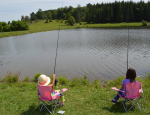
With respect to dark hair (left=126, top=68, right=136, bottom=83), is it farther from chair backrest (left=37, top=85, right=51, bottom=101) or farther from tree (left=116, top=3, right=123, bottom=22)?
tree (left=116, top=3, right=123, bottom=22)

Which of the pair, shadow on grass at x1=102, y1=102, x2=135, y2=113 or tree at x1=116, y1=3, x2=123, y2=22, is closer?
shadow on grass at x1=102, y1=102, x2=135, y2=113

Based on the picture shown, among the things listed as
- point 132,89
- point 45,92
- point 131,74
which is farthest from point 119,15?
point 45,92

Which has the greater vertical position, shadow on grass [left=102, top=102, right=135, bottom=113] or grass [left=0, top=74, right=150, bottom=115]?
shadow on grass [left=102, top=102, right=135, bottom=113]

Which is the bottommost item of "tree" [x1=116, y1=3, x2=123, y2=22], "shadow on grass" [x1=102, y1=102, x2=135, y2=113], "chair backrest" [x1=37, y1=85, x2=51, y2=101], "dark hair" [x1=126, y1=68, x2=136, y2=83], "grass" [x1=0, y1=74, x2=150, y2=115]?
"grass" [x1=0, y1=74, x2=150, y2=115]

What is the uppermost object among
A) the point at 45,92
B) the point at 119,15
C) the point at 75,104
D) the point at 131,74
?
the point at 119,15

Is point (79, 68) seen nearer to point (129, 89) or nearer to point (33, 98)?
point (33, 98)

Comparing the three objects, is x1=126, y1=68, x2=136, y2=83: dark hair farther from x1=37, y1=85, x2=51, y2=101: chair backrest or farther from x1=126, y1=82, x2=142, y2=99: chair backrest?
x1=37, y1=85, x2=51, y2=101: chair backrest

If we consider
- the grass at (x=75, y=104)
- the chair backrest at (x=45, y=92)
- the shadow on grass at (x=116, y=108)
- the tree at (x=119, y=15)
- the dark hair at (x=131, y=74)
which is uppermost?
the tree at (x=119, y=15)

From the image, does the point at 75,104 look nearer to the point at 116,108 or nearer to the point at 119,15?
the point at 116,108

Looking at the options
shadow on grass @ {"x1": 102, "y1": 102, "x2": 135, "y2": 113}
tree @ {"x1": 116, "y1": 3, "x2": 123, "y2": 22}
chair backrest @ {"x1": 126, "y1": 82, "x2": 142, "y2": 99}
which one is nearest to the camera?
chair backrest @ {"x1": 126, "y1": 82, "x2": 142, "y2": 99}

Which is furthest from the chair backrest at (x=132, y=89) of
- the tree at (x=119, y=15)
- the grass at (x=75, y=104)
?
the tree at (x=119, y=15)

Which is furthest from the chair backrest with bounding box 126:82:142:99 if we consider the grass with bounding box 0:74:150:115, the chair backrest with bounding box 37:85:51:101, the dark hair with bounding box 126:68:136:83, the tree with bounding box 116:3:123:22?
the tree with bounding box 116:3:123:22

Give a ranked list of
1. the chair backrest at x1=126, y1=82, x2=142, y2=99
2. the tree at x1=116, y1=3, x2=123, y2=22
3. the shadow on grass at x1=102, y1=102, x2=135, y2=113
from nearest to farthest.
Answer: the chair backrest at x1=126, y1=82, x2=142, y2=99
the shadow on grass at x1=102, y1=102, x2=135, y2=113
the tree at x1=116, y1=3, x2=123, y2=22

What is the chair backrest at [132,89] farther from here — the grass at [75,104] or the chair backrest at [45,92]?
the chair backrest at [45,92]
